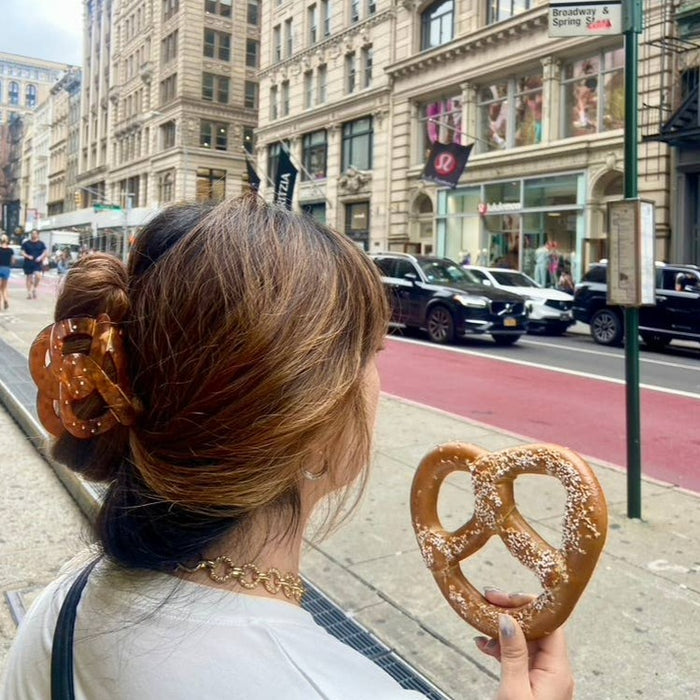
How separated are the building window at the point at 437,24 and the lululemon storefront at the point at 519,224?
6597 millimetres

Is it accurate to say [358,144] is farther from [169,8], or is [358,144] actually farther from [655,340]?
[655,340]

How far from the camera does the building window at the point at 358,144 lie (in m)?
34.2

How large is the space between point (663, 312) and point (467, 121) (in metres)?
15.8

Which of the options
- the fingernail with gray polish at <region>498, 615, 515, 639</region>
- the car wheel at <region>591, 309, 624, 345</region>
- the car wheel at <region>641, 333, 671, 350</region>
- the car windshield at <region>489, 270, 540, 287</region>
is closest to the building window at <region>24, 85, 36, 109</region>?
the car windshield at <region>489, 270, 540, 287</region>

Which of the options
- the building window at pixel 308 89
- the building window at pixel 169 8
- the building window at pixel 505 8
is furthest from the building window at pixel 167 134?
the building window at pixel 505 8

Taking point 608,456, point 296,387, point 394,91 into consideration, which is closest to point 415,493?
point 296,387

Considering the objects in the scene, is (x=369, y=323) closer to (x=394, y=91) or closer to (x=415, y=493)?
(x=415, y=493)

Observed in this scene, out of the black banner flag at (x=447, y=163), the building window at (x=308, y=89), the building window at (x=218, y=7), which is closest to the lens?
the black banner flag at (x=447, y=163)

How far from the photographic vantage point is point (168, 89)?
48.8m

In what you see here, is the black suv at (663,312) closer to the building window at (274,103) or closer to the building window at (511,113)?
the building window at (511,113)

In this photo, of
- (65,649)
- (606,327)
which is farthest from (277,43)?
(65,649)

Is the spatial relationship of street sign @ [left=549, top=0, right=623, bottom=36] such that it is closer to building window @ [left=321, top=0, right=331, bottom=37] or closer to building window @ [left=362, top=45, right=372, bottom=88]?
building window @ [left=362, top=45, right=372, bottom=88]

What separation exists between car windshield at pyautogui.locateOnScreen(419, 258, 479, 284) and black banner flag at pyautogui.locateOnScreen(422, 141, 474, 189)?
979cm

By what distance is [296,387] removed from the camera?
92 cm
